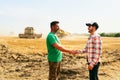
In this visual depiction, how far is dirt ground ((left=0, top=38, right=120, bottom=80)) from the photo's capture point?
1204 cm

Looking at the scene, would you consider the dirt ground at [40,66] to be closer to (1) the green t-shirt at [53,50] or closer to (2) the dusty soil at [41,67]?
(2) the dusty soil at [41,67]

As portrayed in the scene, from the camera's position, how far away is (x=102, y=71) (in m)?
12.8

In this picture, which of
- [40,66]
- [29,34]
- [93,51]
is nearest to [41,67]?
[40,66]

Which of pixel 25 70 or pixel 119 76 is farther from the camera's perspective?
pixel 25 70

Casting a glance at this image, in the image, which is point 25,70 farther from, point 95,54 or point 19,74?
point 95,54

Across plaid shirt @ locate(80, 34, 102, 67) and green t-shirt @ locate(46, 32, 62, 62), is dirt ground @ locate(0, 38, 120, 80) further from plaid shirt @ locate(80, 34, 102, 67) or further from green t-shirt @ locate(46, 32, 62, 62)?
plaid shirt @ locate(80, 34, 102, 67)

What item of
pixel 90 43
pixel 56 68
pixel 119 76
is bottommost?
pixel 119 76

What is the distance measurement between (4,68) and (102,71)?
4.02 metres

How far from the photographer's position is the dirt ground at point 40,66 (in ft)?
39.5

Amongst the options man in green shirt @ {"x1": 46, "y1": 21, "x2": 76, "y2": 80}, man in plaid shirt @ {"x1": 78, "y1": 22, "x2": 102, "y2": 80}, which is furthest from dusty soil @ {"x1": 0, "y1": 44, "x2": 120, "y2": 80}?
man in plaid shirt @ {"x1": 78, "y1": 22, "x2": 102, "y2": 80}

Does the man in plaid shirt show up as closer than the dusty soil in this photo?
Yes

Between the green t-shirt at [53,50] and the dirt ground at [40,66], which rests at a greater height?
the green t-shirt at [53,50]

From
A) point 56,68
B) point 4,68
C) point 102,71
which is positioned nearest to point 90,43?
point 56,68

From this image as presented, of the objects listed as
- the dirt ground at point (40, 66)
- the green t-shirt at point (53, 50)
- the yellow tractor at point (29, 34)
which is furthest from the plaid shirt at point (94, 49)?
the yellow tractor at point (29, 34)
